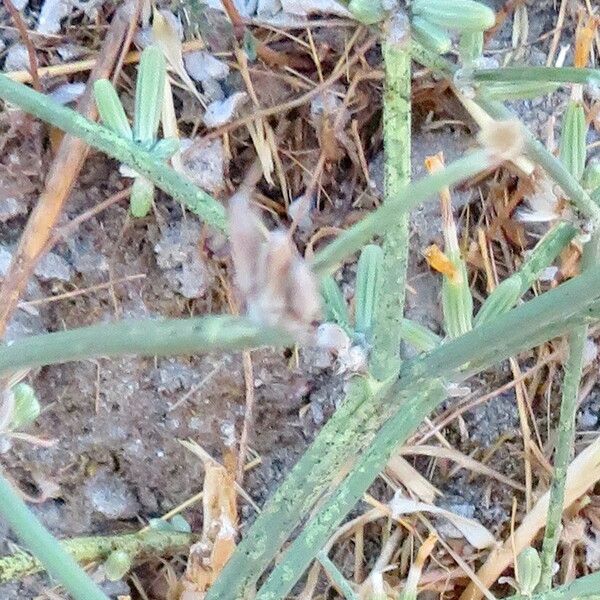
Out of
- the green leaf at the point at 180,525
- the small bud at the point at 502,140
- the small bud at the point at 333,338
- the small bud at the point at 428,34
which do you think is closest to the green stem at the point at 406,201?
the small bud at the point at 502,140

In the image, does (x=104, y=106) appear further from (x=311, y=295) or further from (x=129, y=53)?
(x=311, y=295)

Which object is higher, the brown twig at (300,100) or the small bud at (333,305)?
the brown twig at (300,100)

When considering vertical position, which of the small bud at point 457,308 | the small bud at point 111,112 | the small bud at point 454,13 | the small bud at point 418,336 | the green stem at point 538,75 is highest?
the small bud at point 454,13

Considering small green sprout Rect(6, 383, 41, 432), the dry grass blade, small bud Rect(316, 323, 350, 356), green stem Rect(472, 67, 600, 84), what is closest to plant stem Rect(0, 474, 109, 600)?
small green sprout Rect(6, 383, 41, 432)

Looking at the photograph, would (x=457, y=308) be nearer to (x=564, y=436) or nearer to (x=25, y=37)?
(x=564, y=436)

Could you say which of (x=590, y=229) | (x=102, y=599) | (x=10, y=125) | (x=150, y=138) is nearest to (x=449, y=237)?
(x=590, y=229)

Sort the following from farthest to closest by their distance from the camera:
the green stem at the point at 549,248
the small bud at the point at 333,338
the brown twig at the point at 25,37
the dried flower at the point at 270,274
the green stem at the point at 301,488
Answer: the brown twig at the point at 25,37 → the green stem at the point at 549,248 → the green stem at the point at 301,488 → the small bud at the point at 333,338 → the dried flower at the point at 270,274

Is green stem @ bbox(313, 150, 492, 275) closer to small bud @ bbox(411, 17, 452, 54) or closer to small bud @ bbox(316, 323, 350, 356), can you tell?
small bud @ bbox(316, 323, 350, 356)

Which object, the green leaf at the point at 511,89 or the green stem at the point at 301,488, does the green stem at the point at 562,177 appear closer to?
the green leaf at the point at 511,89
